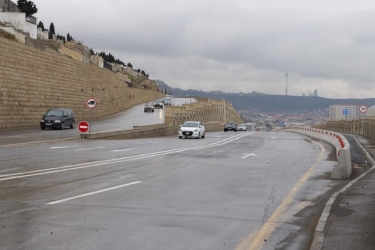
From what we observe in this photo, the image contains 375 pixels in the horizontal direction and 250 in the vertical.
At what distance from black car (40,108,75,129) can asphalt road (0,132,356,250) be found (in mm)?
23285

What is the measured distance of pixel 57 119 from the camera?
137 feet

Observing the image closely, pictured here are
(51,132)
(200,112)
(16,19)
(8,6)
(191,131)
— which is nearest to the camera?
(51,132)

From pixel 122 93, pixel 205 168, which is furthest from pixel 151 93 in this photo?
pixel 205 168

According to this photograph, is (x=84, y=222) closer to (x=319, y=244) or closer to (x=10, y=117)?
(x=319, y=244)

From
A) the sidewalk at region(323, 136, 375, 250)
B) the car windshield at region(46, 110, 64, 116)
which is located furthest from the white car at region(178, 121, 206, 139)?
the sidewalk at region(323, 136, 375, 250)

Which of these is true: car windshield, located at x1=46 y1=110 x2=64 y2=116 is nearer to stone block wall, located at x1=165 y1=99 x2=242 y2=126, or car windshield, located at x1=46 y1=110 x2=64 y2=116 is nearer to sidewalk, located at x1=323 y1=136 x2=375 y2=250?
stone block wall, located at x1=165 y1=99 x2=242 y2=126

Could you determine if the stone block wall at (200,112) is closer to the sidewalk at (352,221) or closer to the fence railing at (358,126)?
the fence railing at (358,126)

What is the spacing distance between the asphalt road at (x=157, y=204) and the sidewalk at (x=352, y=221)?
34 centimetres

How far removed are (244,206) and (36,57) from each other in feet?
127

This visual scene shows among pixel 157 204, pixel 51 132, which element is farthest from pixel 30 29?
pixel 157 204

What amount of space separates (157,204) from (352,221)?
3678 millimetres

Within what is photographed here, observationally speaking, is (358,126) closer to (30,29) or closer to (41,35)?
(30,29)

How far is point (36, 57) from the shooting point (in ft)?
148

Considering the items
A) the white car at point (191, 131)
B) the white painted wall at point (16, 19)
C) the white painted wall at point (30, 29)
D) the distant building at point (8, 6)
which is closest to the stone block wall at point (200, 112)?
the white car at point (191, 131)
